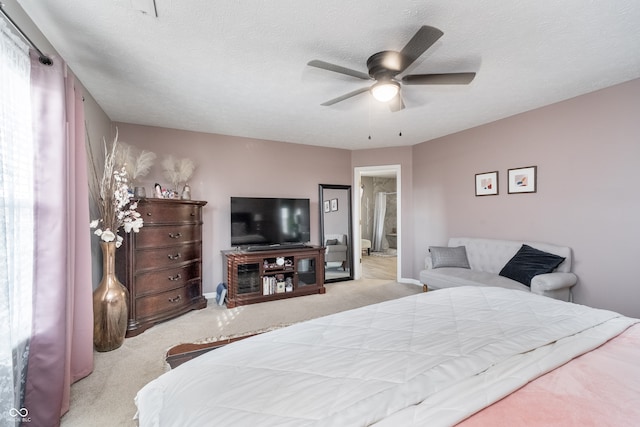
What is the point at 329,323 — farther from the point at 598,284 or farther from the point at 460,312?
the point at 598,284

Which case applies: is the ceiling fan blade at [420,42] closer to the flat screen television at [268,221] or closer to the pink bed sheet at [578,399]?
the pink bed sheet at [578,399]

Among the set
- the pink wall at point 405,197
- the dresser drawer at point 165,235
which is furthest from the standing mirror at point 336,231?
the dresser drawer at point 165,235

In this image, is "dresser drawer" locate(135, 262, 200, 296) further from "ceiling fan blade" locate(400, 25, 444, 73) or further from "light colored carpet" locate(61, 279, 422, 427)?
"ceiling fan blade" locate(400, 25, 444, 73)

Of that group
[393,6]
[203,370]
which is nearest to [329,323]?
[203,370]

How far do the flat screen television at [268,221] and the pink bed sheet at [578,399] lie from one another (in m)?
3.65

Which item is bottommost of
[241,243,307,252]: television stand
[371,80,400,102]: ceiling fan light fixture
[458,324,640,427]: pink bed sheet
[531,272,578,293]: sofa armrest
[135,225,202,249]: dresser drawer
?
[531,272,578,293]: sofa armrest

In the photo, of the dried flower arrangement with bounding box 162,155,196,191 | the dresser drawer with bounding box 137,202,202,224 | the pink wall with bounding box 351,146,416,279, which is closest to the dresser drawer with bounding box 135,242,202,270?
the dresser drawer with bounding box 137,202,202,224

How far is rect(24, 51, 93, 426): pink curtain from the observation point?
1.60m

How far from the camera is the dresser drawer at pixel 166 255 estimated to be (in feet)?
9.87

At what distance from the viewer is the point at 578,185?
3082mm

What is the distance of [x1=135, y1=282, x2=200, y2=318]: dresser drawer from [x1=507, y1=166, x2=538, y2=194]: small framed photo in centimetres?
440

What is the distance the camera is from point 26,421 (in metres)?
1.54

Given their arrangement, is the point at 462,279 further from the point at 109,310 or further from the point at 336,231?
the point at 109,310

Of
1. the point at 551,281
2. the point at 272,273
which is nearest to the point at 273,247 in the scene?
the point at 272,273
